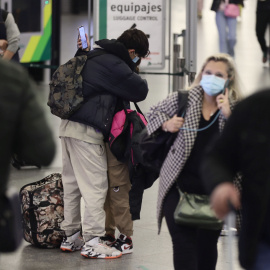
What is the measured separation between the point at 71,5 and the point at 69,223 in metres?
14.2

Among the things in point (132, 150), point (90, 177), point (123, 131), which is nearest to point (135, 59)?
point (123, 131)

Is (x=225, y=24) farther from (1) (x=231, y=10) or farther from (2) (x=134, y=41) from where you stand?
(2) (x=134, y=41)

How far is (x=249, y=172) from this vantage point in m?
3.35

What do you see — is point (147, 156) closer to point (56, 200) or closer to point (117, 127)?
point (117, 127)

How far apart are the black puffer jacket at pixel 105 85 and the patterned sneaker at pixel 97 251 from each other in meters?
0.88

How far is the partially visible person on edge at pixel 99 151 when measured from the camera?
609cm

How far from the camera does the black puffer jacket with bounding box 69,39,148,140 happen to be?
19.9ft

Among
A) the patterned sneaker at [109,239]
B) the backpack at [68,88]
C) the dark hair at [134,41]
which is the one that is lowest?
the patterned sneaker at [109,239]

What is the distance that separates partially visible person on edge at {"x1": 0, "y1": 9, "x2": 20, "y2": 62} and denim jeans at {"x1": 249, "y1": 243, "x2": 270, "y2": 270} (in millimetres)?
5536

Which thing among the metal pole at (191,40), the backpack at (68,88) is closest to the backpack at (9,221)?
the backpack at (68,88)

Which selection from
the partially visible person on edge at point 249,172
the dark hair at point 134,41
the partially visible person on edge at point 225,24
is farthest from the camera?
the partially visible person on edge at point 225,24

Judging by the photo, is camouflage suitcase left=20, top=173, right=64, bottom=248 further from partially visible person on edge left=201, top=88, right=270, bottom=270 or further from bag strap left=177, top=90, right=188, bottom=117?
partially visible person on edge left=201, top=88, right=270, bottom=270

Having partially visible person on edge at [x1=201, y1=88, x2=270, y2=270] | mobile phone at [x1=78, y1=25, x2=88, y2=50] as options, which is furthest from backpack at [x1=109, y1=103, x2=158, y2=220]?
partially visible person on edge at [x1=201, y1=88, x2=270, y2=270]

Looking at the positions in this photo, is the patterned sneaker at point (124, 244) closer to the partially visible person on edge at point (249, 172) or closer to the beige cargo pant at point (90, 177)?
the beige cargo pant at point (90, 177)
